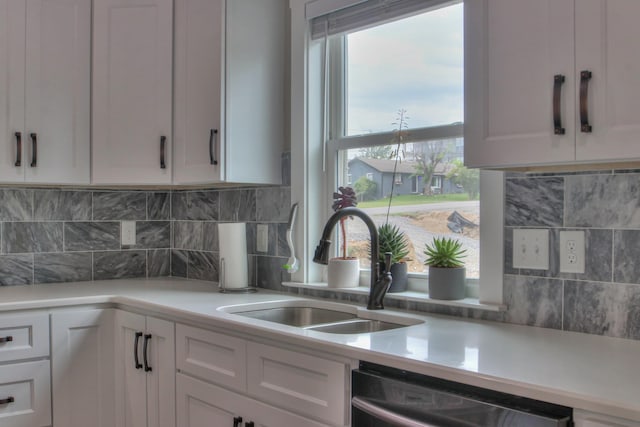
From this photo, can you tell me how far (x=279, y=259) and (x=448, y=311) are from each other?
0.93 metres

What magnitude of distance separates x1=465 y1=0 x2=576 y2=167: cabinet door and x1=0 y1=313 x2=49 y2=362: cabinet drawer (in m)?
1.77

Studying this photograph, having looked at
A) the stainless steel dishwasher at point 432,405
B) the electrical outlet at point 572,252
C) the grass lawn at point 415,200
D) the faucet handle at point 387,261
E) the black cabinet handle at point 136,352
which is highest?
the grass lawn at point 415,200

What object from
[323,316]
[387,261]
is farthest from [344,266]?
[387,261]

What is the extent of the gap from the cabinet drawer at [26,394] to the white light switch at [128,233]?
96cm

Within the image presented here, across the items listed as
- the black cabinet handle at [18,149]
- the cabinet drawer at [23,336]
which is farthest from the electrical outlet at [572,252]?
the black cabinet handle at [18,149]

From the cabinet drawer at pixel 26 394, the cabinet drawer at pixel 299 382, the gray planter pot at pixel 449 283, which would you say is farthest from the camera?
the cabinet drawer at pixel 26 394

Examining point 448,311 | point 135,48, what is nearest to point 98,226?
point 135,48

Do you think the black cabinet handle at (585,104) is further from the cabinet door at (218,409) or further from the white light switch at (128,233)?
the white light switch at (128,233)

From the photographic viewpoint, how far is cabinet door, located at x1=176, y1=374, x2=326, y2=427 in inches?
70.5

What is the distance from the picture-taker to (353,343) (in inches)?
62.3

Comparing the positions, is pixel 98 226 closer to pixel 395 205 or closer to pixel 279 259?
pixel 279 259

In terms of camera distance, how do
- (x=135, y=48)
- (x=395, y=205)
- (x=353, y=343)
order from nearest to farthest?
(x=353, y=343) → (x=395, y=205) → (x=135, y=48)

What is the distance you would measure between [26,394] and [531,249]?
1.96 meters

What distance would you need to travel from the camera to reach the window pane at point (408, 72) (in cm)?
220
